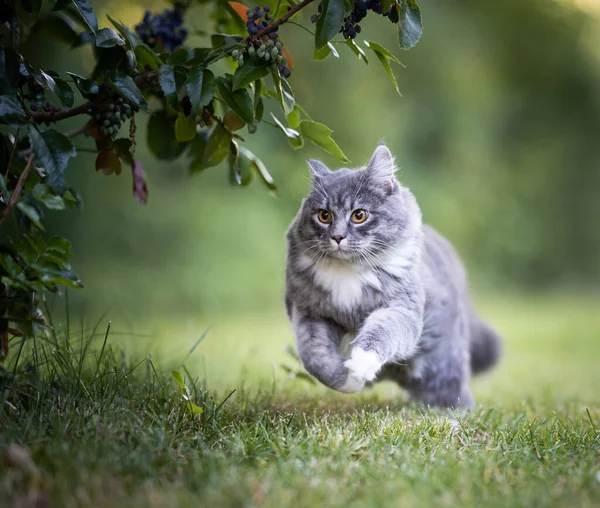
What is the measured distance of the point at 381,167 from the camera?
8.04 ft

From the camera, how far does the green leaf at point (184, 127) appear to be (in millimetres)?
2246

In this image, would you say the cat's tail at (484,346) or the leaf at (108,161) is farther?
the cat's tail at (484,346)

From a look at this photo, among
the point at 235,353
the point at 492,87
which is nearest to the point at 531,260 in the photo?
the point at 492,87

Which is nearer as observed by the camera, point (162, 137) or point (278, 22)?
point (278, 22)

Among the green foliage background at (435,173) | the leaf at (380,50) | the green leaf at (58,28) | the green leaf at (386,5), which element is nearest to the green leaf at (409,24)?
the green leaf at (386,5)

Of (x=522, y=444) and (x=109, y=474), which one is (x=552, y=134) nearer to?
(x=522, y=444)

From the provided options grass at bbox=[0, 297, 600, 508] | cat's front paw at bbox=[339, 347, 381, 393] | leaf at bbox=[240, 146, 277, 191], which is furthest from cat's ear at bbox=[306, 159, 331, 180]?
grass at bbox=[0, 297, 600, 508]

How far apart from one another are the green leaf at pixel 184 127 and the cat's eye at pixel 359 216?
59 centimetres

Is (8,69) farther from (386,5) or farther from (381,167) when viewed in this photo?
(381,167)

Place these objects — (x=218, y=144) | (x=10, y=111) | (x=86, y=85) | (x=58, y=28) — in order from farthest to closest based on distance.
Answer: (x=58, y=28) < (x=218, y=144) < (x=86, y=85) < (x=10, y=111)

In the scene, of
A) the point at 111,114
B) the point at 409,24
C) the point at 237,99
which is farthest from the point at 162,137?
the point at 409,24

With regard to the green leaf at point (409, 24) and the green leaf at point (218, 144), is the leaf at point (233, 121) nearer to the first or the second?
the green leaf at point (218, 144)

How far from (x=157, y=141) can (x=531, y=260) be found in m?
7.06

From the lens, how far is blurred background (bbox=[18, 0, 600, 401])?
271 inches
